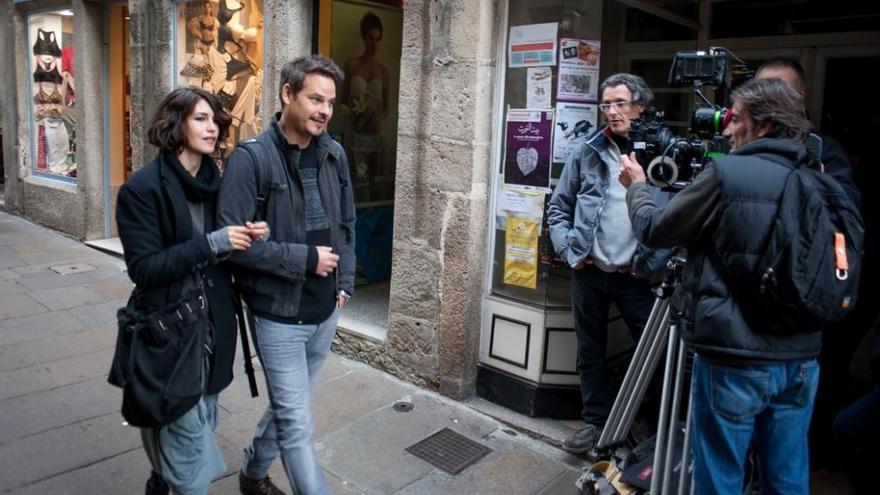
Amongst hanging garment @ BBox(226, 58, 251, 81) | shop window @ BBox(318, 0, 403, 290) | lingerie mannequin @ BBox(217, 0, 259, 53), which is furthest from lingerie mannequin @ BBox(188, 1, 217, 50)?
shop window @ BBox(318, 0, 403, 290)

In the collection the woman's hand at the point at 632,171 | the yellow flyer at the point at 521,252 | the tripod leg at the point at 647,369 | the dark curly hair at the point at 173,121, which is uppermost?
the dark curly hair at the point at 173,121

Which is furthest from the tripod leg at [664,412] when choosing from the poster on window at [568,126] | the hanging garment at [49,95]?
the hanging garment at [49,95]

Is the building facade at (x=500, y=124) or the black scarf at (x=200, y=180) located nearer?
the black scarf at (x=200, y=180)

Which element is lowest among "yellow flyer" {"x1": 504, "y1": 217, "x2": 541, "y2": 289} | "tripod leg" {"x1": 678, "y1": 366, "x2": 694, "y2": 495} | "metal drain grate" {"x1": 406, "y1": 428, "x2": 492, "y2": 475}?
"metal drain grate" {"x1": 406, "y1": 428, "x2": 492, "y2": 475}

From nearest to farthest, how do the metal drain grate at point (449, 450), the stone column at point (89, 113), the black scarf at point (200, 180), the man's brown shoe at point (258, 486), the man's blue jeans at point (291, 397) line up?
the black scarf at point (200, 180), the man's blue jeans at point (291, 397), the man's brown shoe at point (258, 486), the metal drain grate at point (449, 450), the stone column at point (89, 113)

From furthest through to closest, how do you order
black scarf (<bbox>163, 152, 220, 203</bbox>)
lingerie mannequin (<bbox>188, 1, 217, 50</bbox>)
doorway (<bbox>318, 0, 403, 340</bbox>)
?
lingerie mannequin (<bbox>188, 1, 217, 50</bbox>) < doorway (<bbox>318, 0, 403, 340</bbox>) < black scarf (<bbox>163, 152, 220, 203</bbox>)

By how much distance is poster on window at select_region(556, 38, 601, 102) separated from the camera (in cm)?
430

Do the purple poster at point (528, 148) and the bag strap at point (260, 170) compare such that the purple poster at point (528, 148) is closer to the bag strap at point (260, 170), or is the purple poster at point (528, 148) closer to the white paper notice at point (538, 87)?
the white paper notice at point (538, 87)

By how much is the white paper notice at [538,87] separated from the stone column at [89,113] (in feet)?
20.8

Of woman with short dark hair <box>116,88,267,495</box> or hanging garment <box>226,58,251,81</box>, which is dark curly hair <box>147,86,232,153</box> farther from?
hanging garment <box>226,58,251,81</box>

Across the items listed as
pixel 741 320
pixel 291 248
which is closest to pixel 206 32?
pixel 291 248

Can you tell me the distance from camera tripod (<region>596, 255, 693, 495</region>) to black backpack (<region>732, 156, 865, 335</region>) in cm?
51

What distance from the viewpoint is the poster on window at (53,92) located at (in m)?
9.36

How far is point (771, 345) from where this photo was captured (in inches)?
97.3
